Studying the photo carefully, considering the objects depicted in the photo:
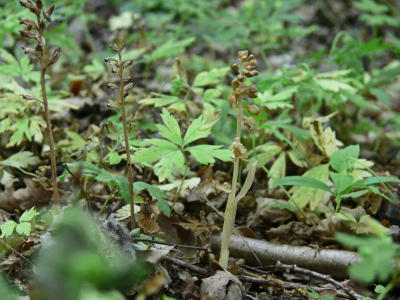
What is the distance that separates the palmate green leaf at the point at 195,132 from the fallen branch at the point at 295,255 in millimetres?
548

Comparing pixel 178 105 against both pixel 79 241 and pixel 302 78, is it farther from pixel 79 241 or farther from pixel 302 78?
pixel 79 241

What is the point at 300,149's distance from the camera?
254cm

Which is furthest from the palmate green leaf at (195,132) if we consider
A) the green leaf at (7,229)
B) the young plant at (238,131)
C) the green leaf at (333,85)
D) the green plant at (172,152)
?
the green leaf at (333,85)

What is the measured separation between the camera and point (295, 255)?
1903mm

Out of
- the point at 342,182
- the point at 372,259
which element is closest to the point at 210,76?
the point at 342,182

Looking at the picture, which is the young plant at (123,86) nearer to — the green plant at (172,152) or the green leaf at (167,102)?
the green plant at (172,152)

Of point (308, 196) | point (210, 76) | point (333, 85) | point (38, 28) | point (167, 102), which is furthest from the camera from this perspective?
point (333, 85)

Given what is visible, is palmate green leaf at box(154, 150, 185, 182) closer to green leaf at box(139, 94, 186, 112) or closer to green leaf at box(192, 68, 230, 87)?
green leaf at box(139, 94, 186, 112)

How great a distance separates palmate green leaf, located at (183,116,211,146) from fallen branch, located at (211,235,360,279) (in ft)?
1.80

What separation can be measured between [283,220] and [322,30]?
452cm

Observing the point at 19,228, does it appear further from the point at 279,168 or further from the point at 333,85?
the point at 333,85

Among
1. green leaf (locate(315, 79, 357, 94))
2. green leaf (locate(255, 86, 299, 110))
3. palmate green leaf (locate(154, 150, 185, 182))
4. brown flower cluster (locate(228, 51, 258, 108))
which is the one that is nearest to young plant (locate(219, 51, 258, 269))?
brown flower cluster (locate(228, 51, 258, 108))

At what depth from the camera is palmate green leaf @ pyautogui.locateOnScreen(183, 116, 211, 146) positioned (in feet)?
5.67

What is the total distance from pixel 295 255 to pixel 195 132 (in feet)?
2.54
